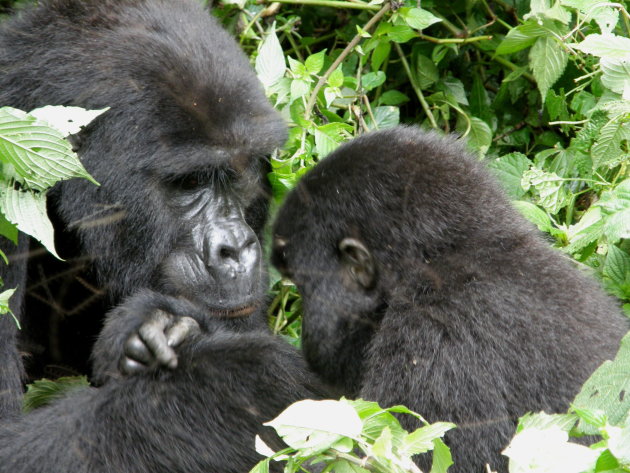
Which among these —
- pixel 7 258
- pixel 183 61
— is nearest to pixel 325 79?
pixel 183 61

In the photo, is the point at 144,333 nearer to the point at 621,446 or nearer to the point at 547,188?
the point at 621,446

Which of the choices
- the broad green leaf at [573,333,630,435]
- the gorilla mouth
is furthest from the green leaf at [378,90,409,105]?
the broad green leaf at [573,333,630,435]

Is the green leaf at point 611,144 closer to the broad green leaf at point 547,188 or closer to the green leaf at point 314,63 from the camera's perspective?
the broad green leaf at point 547,188

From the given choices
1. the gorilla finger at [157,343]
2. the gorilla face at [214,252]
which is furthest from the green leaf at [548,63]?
the gorilla finger at [157,343]

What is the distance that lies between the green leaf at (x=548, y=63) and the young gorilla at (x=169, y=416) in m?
2.00

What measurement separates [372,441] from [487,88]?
3.26 metres

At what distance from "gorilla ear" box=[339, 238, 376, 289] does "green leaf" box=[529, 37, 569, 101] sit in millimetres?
1733

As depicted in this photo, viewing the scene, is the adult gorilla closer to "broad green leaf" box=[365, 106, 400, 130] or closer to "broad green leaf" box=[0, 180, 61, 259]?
"broad green leaf" box=[0, 180, 61, 259]

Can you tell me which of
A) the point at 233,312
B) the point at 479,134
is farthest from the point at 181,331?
the point at 479,134

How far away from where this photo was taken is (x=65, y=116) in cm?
325

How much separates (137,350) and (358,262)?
0.78 metres

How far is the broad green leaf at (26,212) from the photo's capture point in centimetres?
311

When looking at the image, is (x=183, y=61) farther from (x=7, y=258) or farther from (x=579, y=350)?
(x=579, y=350)

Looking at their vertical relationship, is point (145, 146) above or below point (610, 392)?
above
